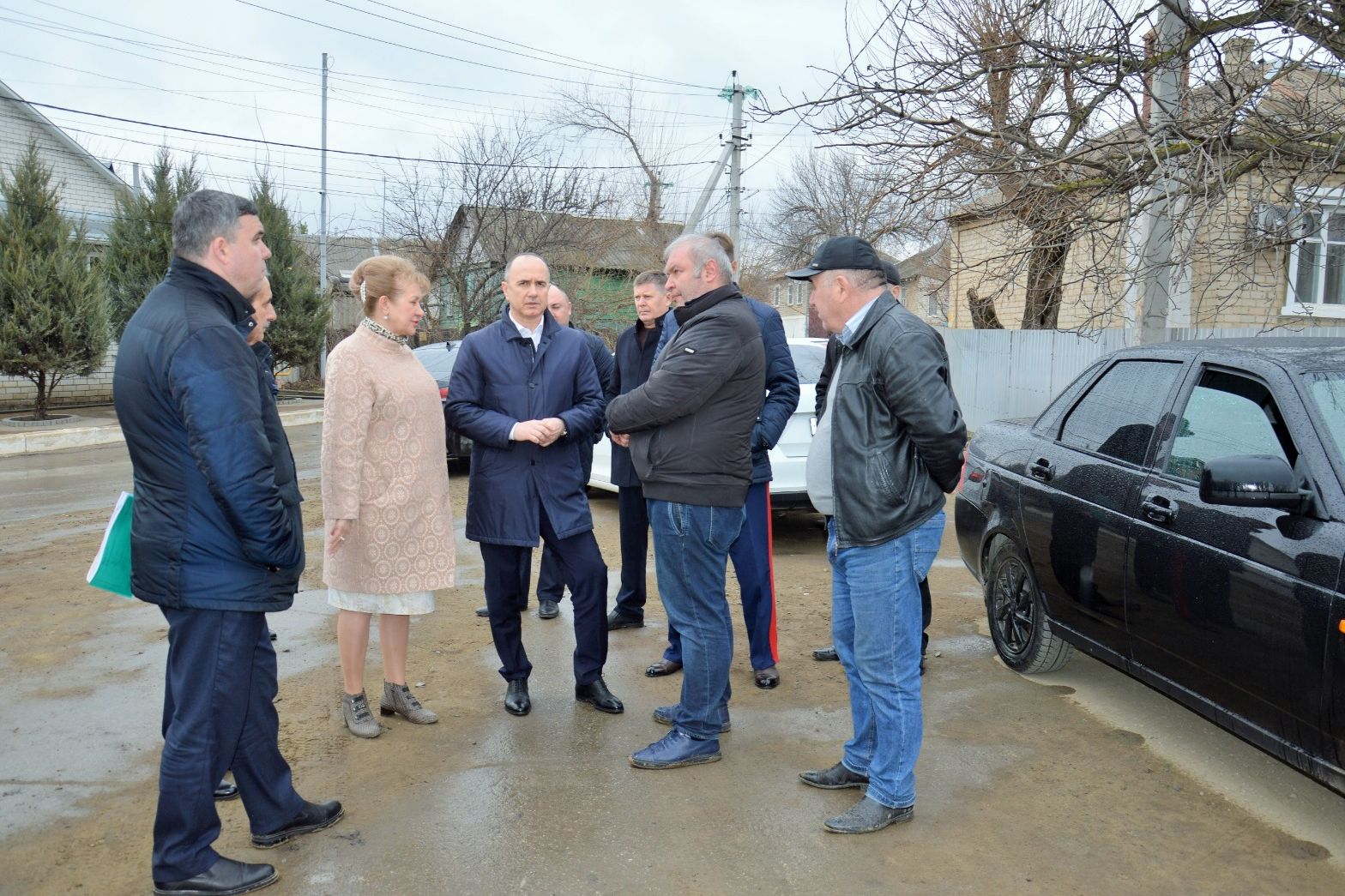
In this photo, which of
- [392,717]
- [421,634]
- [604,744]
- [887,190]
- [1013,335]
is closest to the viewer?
[604,744]

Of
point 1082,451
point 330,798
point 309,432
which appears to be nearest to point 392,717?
point 330,798

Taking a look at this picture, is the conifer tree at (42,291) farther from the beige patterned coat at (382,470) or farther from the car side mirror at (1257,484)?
the car side mirror at (1257,484)

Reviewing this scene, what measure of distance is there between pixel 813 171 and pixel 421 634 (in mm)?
31133

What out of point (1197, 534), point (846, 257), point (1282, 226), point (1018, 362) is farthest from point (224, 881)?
point (1018, 362)

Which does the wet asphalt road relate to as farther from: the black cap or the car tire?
the black cap

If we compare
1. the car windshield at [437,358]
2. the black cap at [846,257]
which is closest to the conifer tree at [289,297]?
the car windshield at [437,358]

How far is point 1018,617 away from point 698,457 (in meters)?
2.13

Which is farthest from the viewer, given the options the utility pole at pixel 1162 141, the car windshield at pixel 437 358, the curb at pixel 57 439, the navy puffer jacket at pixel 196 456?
the curb at pixel 57 439

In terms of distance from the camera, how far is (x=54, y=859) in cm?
323

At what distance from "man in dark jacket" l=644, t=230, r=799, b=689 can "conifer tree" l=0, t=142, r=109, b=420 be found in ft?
51.3

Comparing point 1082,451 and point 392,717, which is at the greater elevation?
point 1082,451

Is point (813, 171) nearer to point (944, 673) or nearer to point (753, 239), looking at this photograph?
point (753, 239)

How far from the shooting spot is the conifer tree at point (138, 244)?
2097cm

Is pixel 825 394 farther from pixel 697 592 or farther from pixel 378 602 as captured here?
pixel 378 602
